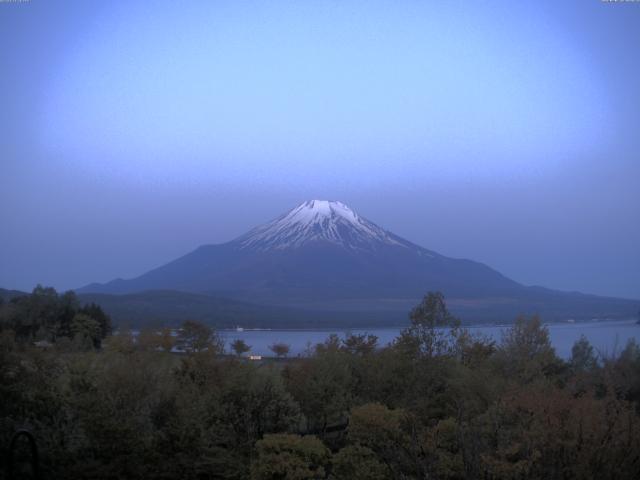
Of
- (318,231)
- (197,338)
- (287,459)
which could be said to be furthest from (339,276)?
→ (287,459)

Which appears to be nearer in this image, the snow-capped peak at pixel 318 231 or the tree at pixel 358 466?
the tree at pixel 358 466

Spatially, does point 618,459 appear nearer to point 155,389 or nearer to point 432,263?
point 155,389

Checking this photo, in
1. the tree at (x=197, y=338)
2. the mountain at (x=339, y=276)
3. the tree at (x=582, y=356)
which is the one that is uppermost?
the mountain at (x=339, y=276)

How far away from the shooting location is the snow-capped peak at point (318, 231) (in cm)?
14788

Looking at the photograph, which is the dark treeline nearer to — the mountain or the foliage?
the foliage

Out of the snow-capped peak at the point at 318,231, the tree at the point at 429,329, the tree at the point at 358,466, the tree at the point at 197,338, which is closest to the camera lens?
the tree at the point at 358,466

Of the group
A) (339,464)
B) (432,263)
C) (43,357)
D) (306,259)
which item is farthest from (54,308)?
(432,263)

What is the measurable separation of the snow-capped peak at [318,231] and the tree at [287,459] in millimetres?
132197

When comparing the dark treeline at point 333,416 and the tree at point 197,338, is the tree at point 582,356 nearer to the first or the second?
the dark treeline at point 333,416

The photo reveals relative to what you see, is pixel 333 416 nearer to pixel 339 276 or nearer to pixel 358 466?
pixel 358 466

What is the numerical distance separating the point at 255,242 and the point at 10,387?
451 ft

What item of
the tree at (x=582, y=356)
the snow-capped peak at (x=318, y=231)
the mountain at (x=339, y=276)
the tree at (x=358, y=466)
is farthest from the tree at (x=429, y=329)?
the snow-capped peak at (x=318, y=231)

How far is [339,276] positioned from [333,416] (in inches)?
4547

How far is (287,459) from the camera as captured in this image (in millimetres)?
11992
